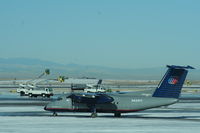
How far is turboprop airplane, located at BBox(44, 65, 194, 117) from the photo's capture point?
173 ft

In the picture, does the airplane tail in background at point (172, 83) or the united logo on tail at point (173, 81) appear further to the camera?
the united logo on tail at point (173, 81)

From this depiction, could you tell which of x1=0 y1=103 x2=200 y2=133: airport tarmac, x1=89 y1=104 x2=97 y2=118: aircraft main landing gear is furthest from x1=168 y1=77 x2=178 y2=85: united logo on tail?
x1=89 y1=104 x2=97 y2=118: aircraft main landing gear

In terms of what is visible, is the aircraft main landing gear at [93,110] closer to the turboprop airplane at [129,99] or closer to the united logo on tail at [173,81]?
the turboprop airplane at [129,99]

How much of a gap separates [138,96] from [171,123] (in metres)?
7.18

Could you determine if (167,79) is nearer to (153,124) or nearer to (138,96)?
A: (138,96)

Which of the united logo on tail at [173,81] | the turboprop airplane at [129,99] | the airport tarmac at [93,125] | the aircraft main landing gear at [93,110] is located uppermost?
the united logo on tail at [173,81]

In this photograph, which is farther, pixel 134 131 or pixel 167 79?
pixel 167 79

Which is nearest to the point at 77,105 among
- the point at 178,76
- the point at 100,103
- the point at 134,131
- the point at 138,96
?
the point at 100,103

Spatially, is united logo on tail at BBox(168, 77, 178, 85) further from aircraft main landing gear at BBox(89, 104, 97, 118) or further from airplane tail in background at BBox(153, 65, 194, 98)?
aircraft main landing gear at BBox(89, 104, 97, 118)

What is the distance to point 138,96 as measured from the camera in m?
53.2

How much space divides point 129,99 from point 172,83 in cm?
458

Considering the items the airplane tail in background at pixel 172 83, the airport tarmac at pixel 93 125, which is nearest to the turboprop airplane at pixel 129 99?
the airplane tail in background at pixel 172 83

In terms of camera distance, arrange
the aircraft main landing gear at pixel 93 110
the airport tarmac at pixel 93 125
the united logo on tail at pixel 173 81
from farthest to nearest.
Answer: the aircraft main landing gear at pixel 93 110 → the united logo on tail at pixel 173 81 → the airport tarmac at pixel 93 125

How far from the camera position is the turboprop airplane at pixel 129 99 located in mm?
52719
